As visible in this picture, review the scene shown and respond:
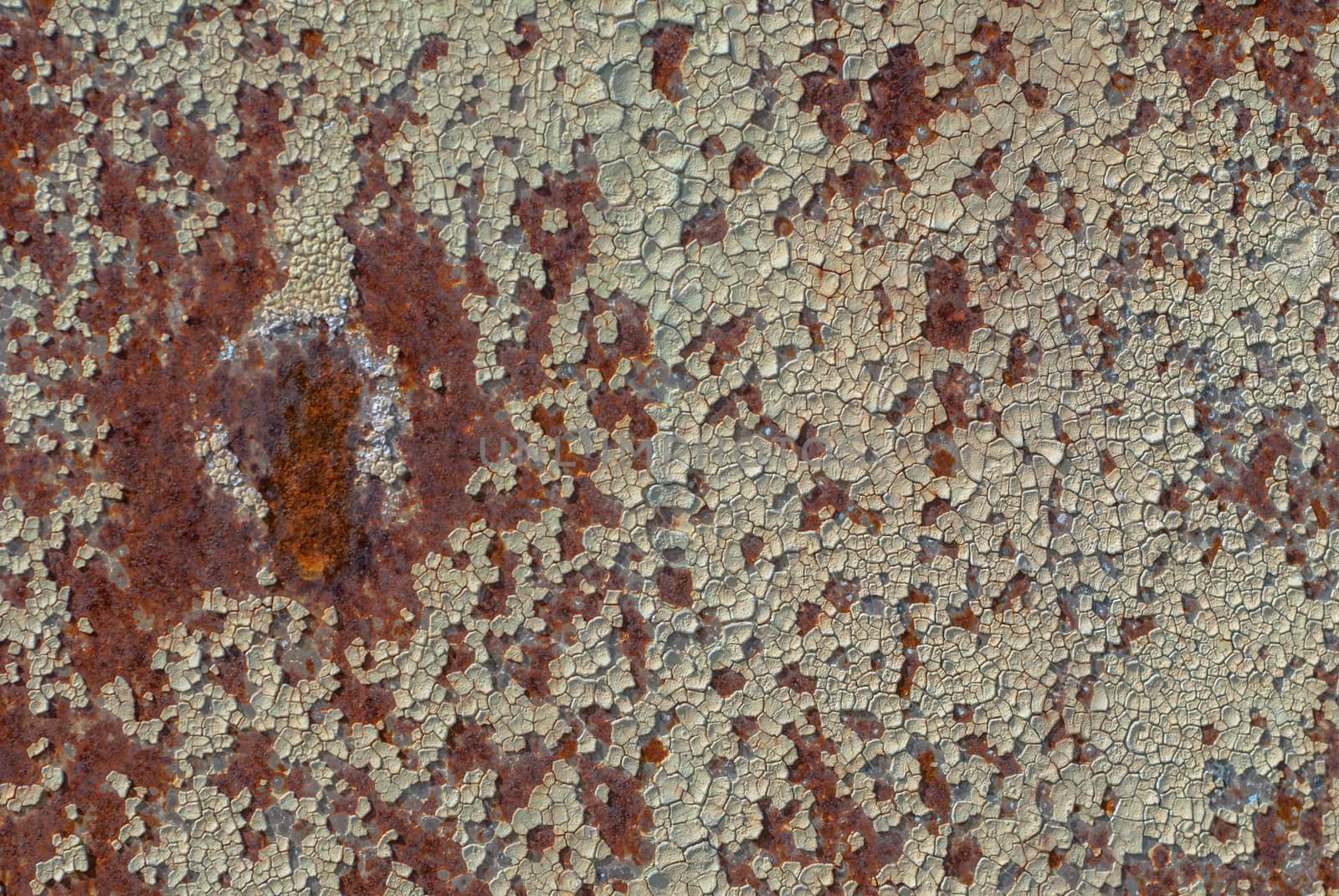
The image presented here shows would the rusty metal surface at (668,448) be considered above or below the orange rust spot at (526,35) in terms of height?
below

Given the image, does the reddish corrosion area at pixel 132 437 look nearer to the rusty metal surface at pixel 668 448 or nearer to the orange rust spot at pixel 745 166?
the rusty metal surface at pixel 668 448

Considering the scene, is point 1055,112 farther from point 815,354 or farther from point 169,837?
point 169,837

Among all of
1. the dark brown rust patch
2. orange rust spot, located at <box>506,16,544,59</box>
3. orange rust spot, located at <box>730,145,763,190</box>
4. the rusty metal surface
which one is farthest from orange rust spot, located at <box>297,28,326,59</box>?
the dark brown rust patch

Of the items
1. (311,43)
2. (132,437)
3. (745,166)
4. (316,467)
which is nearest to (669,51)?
(745,166)

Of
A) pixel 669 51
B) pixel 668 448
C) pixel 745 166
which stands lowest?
pixel 668 448

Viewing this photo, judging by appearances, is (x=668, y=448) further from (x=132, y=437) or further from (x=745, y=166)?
(x=132, y=437)

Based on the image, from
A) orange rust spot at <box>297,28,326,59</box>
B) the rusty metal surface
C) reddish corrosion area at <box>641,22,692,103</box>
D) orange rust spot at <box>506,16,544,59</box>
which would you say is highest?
orange rust spot at <box>297,28,326,59</box>

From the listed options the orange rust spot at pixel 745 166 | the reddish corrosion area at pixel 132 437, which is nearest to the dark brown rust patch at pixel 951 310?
the orange rust spot at pixel 745 166

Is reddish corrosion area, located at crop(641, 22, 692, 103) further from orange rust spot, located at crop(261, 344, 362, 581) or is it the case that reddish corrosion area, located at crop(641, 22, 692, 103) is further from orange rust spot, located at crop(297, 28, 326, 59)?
orange rust spot, located at crop(261, 344, 362, 581)
